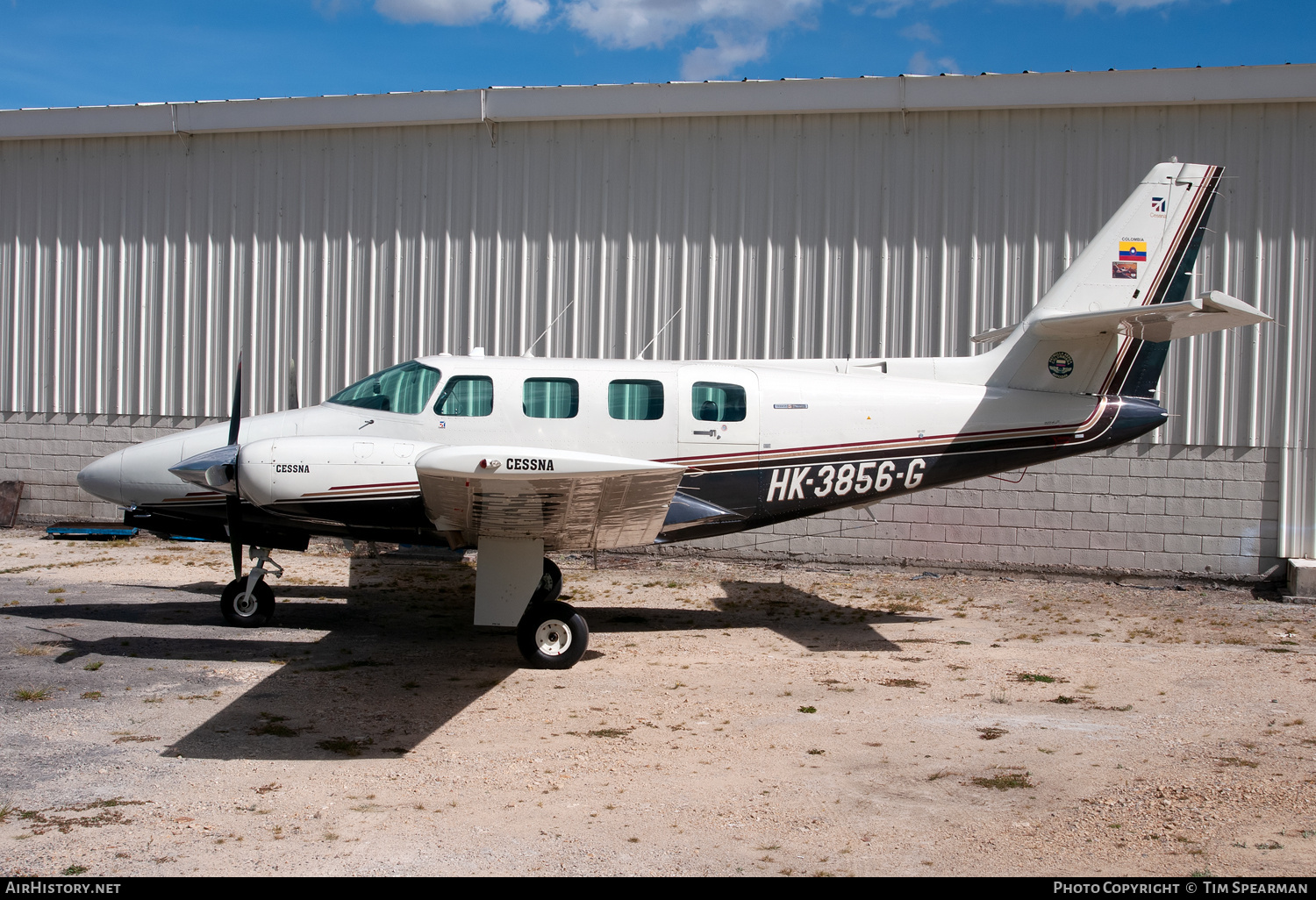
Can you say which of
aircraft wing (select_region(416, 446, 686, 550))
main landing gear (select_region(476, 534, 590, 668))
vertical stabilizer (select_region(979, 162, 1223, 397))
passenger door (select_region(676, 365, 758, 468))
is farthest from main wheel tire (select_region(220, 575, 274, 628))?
vertical stabilizer (select_region(979, 162, 1223, 397))

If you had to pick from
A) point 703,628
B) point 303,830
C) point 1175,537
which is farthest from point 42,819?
point 1175,537

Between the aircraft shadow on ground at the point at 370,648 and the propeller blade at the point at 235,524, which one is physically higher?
the propeller blade at the point at 235,524

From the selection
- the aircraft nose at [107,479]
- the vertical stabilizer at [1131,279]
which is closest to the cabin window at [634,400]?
the vertical stabilizer at [1131,279]

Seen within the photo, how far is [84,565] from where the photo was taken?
12.9 metres

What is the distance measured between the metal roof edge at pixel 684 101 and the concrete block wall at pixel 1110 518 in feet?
15.8

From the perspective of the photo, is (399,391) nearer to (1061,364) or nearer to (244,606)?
(244,606)

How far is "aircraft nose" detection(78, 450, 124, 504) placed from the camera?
9438 millimetres

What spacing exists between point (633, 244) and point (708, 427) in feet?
18.7

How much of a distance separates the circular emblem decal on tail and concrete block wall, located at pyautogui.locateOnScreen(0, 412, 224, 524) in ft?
43.1

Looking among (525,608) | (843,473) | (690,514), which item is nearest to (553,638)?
(525,608)

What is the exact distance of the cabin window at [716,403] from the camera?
31.8 ft

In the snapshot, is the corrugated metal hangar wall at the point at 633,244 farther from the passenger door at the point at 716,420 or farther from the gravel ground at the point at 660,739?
the passenger door at the point at 716,420

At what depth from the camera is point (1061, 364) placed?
33.5 feet
